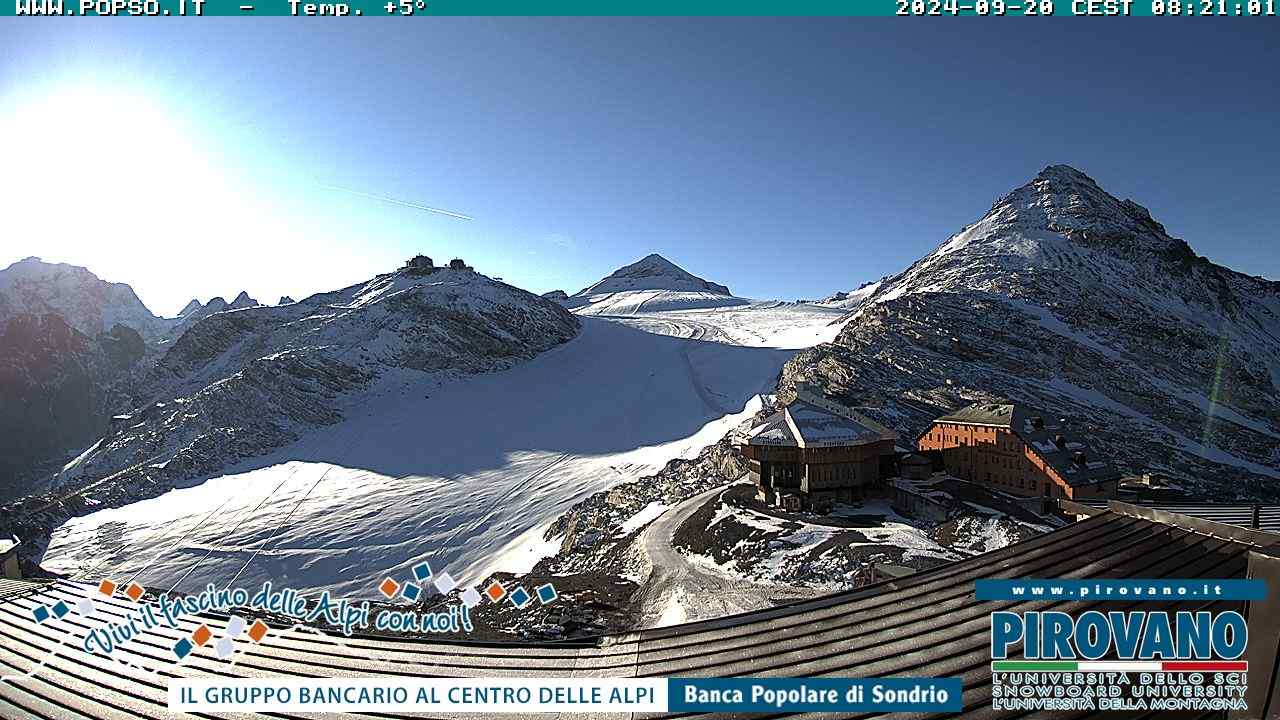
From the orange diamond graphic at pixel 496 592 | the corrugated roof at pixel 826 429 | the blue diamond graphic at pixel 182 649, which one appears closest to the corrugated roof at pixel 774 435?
the corrugated roof at pixel 826 429

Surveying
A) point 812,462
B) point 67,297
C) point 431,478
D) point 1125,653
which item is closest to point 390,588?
point 1125,653

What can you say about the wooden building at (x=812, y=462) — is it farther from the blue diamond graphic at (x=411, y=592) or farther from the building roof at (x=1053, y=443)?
the blue diamond graphic at (x=411, y=592)

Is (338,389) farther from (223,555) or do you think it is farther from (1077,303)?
(1077,303)

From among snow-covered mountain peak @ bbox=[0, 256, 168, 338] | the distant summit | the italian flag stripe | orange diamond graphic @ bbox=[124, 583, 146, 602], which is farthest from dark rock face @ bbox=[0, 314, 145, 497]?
→ the italian flag stripe

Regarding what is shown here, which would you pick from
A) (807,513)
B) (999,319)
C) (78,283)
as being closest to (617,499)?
(807,513)

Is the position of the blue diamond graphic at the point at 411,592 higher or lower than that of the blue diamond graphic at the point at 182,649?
higher

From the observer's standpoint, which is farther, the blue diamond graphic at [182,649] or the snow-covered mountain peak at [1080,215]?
the snow-covered mountain peak at [1080,215]

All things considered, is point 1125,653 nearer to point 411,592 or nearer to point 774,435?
point 411,592
